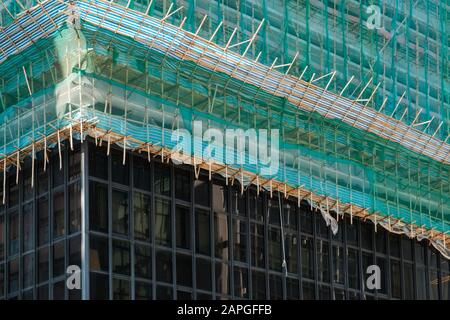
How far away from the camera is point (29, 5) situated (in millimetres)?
54688

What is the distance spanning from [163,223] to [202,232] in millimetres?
1964

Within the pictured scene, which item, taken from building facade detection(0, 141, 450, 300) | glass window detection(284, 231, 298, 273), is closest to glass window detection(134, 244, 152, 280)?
building facade detection(0, 141, 450, 300)

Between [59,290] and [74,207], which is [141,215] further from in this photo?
[59,290]

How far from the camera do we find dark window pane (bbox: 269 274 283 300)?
56.5 metres

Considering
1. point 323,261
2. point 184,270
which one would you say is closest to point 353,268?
point 323,261

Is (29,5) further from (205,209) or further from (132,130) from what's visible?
(205,209)

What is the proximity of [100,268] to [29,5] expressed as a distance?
35.6ft

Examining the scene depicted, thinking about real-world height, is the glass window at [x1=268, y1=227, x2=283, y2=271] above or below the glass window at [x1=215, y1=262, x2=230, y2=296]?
above

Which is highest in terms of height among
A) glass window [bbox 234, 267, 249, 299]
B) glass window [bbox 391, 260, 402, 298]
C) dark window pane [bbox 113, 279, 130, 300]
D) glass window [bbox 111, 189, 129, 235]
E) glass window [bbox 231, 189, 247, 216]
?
glass window [bbox 231, 189, 247, 216]

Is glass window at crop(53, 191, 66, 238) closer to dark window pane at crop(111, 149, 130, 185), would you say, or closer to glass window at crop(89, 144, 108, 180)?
glass window at crop(89, 144, 108, 180)

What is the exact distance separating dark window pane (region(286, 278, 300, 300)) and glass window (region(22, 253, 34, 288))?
10.5 metres
